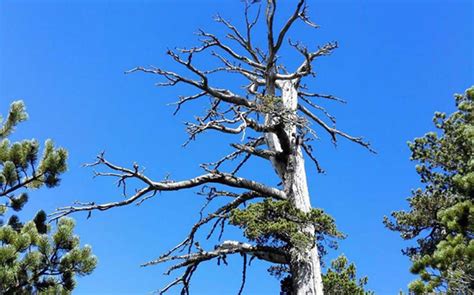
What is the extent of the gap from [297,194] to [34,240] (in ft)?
13.8

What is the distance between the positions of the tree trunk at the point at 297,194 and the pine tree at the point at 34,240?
3.12m

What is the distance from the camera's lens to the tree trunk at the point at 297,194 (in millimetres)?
7258

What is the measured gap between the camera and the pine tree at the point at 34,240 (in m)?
6.61

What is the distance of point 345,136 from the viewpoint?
10.1 metres

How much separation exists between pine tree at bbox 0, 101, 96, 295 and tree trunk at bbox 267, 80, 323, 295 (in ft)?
10.2

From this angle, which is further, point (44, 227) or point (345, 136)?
point (345, 136)

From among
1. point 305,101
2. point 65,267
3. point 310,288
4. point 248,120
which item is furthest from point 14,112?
point 305,101

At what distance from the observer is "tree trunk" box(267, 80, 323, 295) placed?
7.26 m

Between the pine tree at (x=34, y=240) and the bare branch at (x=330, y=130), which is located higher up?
the bare branch at (x=330, y=130)

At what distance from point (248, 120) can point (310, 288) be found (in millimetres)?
2959

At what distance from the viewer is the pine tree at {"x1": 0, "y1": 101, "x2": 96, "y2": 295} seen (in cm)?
661

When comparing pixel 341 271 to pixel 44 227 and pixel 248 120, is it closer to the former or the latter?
pixel 248 120

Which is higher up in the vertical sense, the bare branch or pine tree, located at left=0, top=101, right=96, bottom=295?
the bare branch

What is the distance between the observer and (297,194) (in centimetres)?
A: 819
